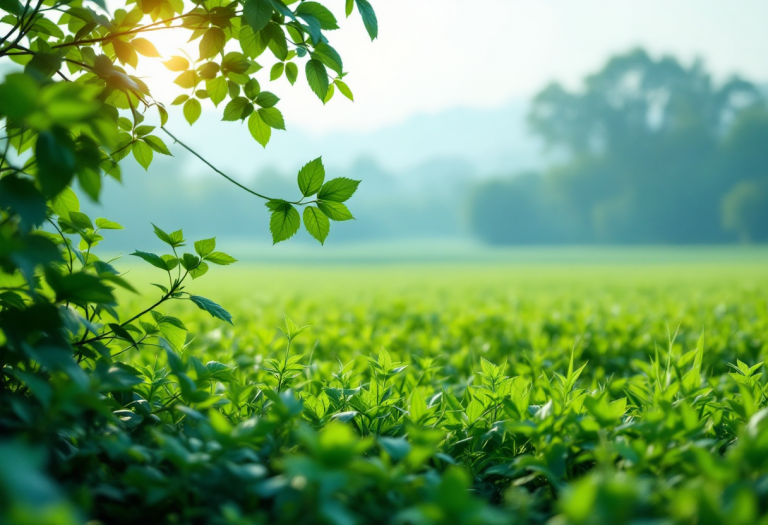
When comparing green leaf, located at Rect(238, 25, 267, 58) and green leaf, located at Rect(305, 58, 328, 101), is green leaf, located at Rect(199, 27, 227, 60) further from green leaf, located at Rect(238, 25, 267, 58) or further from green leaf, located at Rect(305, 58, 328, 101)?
green leaf, located at Rect(305, 58, 328, 101)

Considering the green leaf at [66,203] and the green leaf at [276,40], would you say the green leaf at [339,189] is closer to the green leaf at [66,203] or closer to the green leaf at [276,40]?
the green leaf at [276,40]

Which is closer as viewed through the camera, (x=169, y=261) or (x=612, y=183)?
(x=169, y=261)

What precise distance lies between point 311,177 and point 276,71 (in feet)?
1.63

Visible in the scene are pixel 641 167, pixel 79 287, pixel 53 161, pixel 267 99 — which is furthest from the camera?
pixel 641 167

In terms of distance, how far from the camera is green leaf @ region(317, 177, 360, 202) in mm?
1548

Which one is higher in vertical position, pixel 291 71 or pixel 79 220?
pixel 291 71

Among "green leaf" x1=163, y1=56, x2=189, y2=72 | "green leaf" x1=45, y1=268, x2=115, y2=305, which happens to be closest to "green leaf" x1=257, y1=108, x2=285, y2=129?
"green leaf" x1=163, y1=56, x2=189, y2=72

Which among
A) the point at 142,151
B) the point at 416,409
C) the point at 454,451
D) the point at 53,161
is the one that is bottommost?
the point at 454,451

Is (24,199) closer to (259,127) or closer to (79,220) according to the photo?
(79,220)

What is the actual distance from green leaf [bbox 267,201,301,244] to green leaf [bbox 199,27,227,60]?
A: 531 millimetres

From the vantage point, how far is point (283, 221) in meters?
1.64

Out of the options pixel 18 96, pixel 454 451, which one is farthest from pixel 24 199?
pixel 454 451

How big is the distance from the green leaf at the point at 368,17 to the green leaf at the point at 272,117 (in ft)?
1.49

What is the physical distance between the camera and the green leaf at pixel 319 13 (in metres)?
1.47
